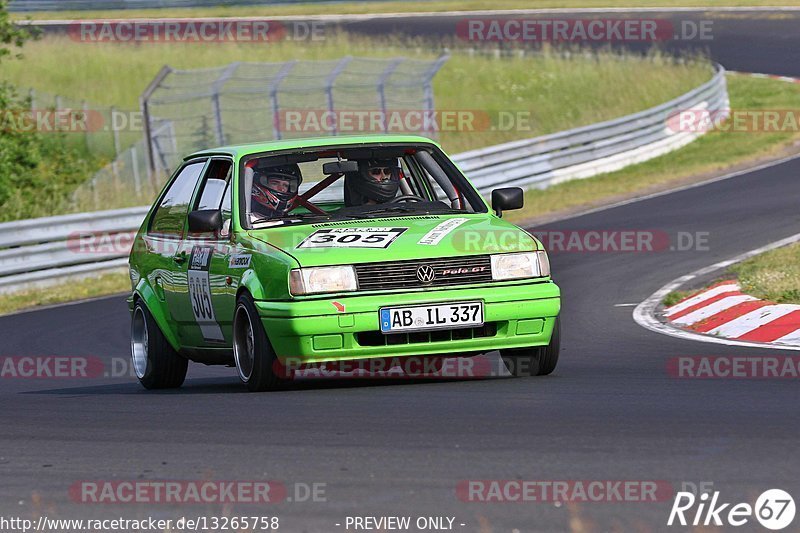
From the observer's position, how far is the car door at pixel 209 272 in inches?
326

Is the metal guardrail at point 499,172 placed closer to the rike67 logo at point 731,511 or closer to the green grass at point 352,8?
the rike67 logo at point 731,511

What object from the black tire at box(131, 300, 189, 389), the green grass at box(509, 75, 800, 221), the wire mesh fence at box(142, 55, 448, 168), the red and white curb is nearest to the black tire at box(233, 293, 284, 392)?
the black tire at box(131, 300, 189, 389)

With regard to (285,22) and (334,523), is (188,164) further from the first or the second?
(285,22)

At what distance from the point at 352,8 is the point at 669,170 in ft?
102

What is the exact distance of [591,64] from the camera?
122ft

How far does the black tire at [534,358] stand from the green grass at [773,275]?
3106 millimetres

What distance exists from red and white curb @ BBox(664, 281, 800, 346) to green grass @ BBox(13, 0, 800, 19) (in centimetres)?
3861

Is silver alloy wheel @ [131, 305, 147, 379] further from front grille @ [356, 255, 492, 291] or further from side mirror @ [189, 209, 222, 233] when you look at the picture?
front grille @ [356, 255, 492, 291]

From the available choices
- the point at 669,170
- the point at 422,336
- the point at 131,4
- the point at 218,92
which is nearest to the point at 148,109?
the point at 218,92

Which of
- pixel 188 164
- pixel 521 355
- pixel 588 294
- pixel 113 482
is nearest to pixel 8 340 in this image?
pixel 188 164

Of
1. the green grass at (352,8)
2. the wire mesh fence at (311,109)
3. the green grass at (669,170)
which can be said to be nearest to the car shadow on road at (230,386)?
the green grass at (669,170)

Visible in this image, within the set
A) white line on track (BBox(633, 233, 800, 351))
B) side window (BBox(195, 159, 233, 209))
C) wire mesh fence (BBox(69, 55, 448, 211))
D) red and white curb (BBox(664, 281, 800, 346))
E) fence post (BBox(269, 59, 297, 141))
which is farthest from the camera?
wire mesh fence (BBox(69, 55, 448, 211))

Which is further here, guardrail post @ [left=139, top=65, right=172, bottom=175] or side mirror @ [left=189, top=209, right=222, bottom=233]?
guardrail post @ [left=139, top=65, right=172, bottom=175]

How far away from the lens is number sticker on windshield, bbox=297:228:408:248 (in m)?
7.66
